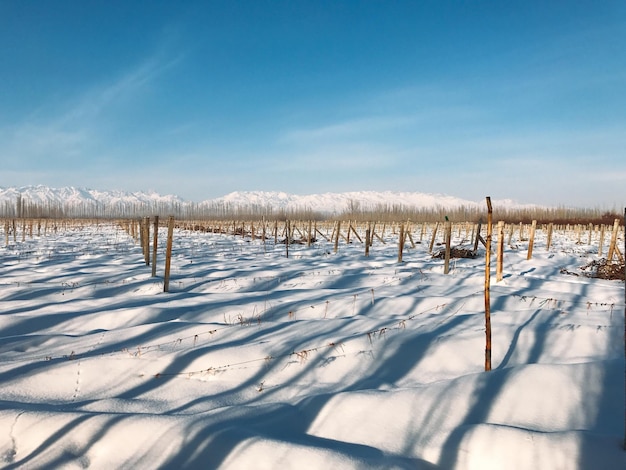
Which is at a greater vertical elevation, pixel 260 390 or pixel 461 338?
pixel 461 338

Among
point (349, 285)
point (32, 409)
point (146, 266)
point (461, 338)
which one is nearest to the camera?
point (32, 409)

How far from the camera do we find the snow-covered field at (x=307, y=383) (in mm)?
1813

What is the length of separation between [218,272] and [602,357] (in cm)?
633

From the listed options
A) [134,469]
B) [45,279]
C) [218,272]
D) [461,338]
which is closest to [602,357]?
[461,338]

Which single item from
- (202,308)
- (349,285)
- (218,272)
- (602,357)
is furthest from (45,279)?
(602,357)

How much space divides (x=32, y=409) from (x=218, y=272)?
573cm

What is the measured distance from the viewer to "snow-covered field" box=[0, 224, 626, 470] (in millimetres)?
1813

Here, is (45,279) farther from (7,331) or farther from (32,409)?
(32,409)

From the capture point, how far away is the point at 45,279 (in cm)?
673

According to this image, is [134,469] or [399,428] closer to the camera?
[134,469]

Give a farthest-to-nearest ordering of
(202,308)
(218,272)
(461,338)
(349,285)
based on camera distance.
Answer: (218,272), (349,285), (202,308), (461,338)

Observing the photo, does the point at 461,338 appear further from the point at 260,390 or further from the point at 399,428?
the point at 260,390

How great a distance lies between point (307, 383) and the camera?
272cm

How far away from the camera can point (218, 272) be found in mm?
7879
